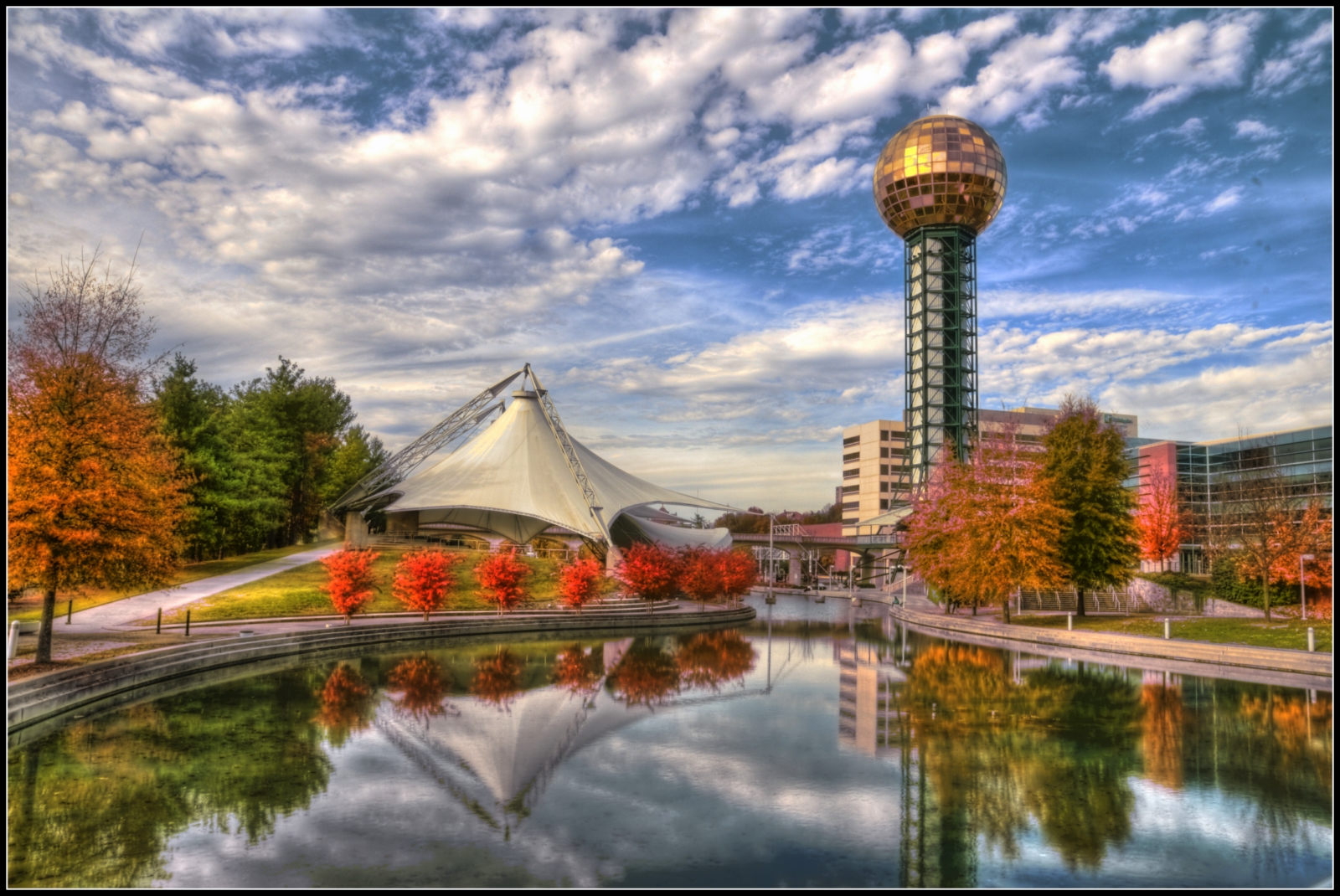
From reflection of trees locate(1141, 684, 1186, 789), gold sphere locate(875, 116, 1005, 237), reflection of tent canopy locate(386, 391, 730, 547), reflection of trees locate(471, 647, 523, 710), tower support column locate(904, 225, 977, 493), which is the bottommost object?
reflection of trees locate(471, 647, 523, 710)

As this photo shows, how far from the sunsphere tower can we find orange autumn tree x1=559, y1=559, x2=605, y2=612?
57522mm

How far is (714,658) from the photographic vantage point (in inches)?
1198

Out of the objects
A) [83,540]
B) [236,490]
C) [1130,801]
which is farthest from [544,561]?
[1130,801]

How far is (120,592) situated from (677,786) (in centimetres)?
2572

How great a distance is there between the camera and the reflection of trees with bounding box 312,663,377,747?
17.5 m

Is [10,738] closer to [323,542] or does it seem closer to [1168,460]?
[323,542]

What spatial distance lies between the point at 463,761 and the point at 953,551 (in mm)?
31009

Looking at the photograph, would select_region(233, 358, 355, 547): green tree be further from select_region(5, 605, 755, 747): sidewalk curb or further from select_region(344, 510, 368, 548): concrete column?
select_region(5, 605, 755, 747): sidewalk curb

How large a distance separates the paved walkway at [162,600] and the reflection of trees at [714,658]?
703 inches

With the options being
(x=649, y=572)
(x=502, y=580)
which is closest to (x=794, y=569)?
(x=649, y=572)

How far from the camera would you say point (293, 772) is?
47.1 ft

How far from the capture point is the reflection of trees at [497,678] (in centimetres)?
2150

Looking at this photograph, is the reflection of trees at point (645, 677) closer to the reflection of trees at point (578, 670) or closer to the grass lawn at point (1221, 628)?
the reflection of trees at point (578, 670)

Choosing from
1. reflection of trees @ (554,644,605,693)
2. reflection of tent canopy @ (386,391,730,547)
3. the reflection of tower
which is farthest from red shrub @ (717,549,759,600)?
reflection of trees @ (554,644,605,693)
